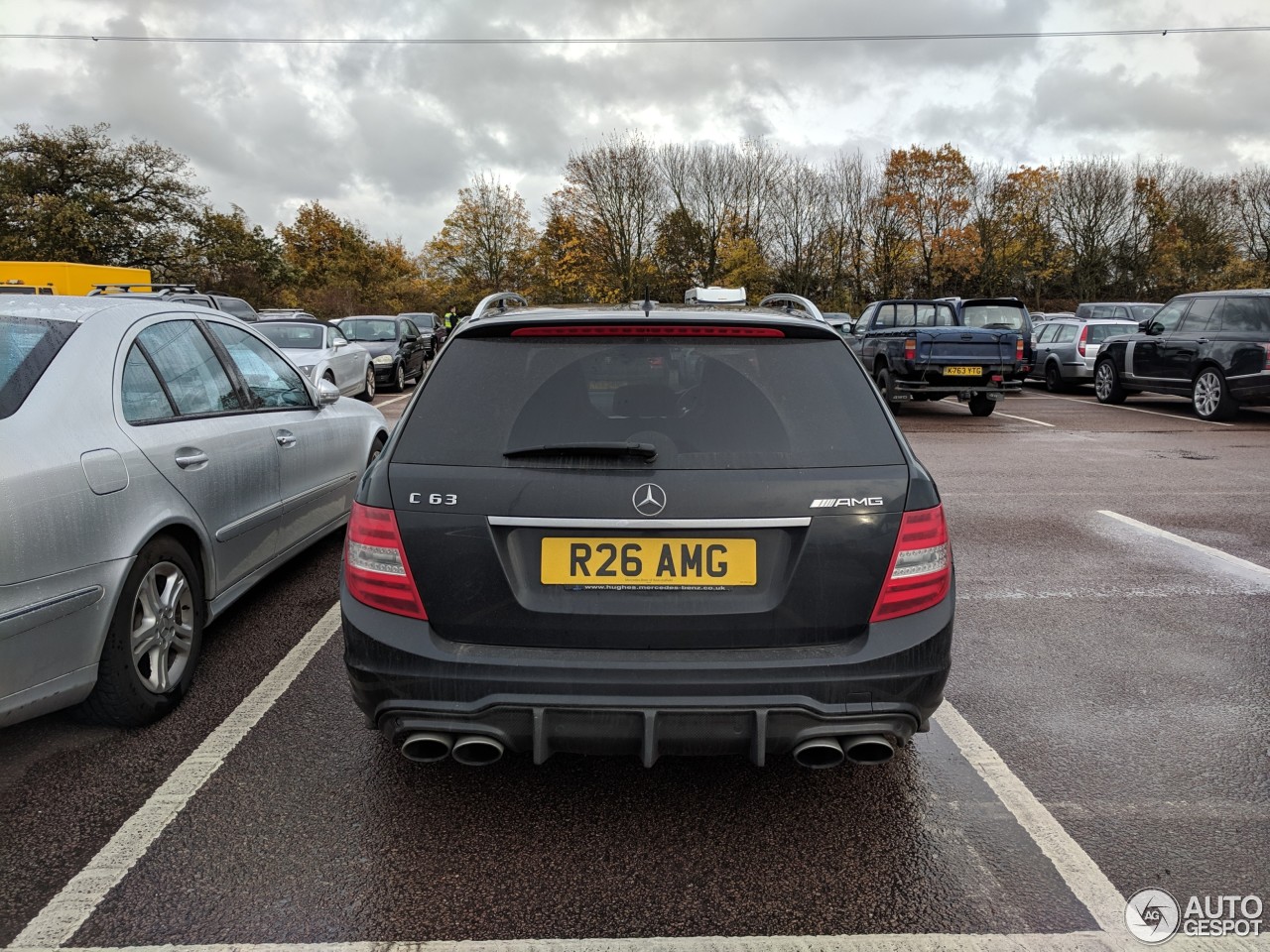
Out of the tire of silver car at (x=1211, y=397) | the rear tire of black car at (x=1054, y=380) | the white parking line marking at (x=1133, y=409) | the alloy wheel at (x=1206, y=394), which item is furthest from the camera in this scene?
the rear tire of black car at (x=1054, y=380)

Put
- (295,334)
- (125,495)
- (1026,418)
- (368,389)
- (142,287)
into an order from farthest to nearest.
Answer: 1. (368,389)
2. (295,334)
3. (1026,418)
4. (142,287)
5. (125,495)

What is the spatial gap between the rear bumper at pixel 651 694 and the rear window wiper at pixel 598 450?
53cm

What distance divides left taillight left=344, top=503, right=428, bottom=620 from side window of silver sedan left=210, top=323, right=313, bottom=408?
94.8 inches

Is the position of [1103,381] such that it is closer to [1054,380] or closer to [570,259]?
[1054,380]

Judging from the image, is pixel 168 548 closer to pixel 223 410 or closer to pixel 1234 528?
pixel 223 410

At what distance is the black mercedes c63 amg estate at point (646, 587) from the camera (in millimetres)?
2242

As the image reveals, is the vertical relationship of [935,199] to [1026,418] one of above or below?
above

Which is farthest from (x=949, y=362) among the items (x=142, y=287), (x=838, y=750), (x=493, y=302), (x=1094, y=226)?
(x=1094, y=226)

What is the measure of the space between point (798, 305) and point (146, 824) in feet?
10.1

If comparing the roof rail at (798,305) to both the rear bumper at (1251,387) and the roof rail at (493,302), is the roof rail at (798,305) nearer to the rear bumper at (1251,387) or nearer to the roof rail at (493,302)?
the roof rail at (493,302)

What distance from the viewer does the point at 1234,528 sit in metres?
6.41

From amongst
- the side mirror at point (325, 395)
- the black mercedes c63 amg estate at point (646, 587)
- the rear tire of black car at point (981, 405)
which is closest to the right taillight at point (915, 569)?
the black mercedes c63 amg estate at point (646, 587)

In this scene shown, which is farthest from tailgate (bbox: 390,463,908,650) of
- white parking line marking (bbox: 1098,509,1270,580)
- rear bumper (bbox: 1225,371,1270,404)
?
rear bumper (bbox: 1225,371,1270,404)

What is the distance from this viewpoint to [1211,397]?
1310 centimetres
